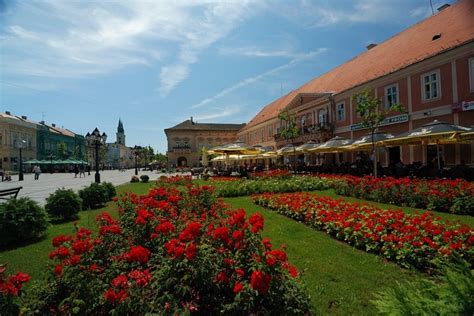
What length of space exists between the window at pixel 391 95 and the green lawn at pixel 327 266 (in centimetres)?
1542

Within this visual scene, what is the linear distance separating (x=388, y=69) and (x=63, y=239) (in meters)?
23.1

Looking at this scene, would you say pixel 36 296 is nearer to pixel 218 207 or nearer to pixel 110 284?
pixel 110 284

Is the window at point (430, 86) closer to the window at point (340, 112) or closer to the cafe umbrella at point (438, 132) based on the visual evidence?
the cafe umbrella at point (438, 132)

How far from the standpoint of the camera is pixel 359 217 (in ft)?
20.0

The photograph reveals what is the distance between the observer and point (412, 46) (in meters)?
20.2


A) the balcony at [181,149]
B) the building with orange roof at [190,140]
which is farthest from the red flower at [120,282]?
the balcony at [181,149]

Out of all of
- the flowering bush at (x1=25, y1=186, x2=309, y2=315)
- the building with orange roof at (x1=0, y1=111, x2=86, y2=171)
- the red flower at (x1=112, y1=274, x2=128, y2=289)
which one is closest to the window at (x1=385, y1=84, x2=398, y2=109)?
the flowering bush at (x1=25, y1=186, x2=309, y2=315)

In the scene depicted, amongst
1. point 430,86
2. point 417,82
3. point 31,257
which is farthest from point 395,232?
point 417,82

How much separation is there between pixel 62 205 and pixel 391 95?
2101 centimetres

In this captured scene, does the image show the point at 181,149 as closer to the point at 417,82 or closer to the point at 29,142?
the point at 29,142

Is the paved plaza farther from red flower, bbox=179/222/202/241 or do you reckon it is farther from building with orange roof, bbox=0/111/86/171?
building with orange roof, bbox=0/111/86/171

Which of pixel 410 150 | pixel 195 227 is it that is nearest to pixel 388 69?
pixel 410 150

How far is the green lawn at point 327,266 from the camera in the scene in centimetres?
338

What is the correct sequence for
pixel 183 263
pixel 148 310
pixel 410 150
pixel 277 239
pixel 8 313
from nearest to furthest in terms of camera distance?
1. pixel 8 313
2. pixel 148 310
3. pixel 183 263
4. pixel 277 239
5. pixel 410 150
